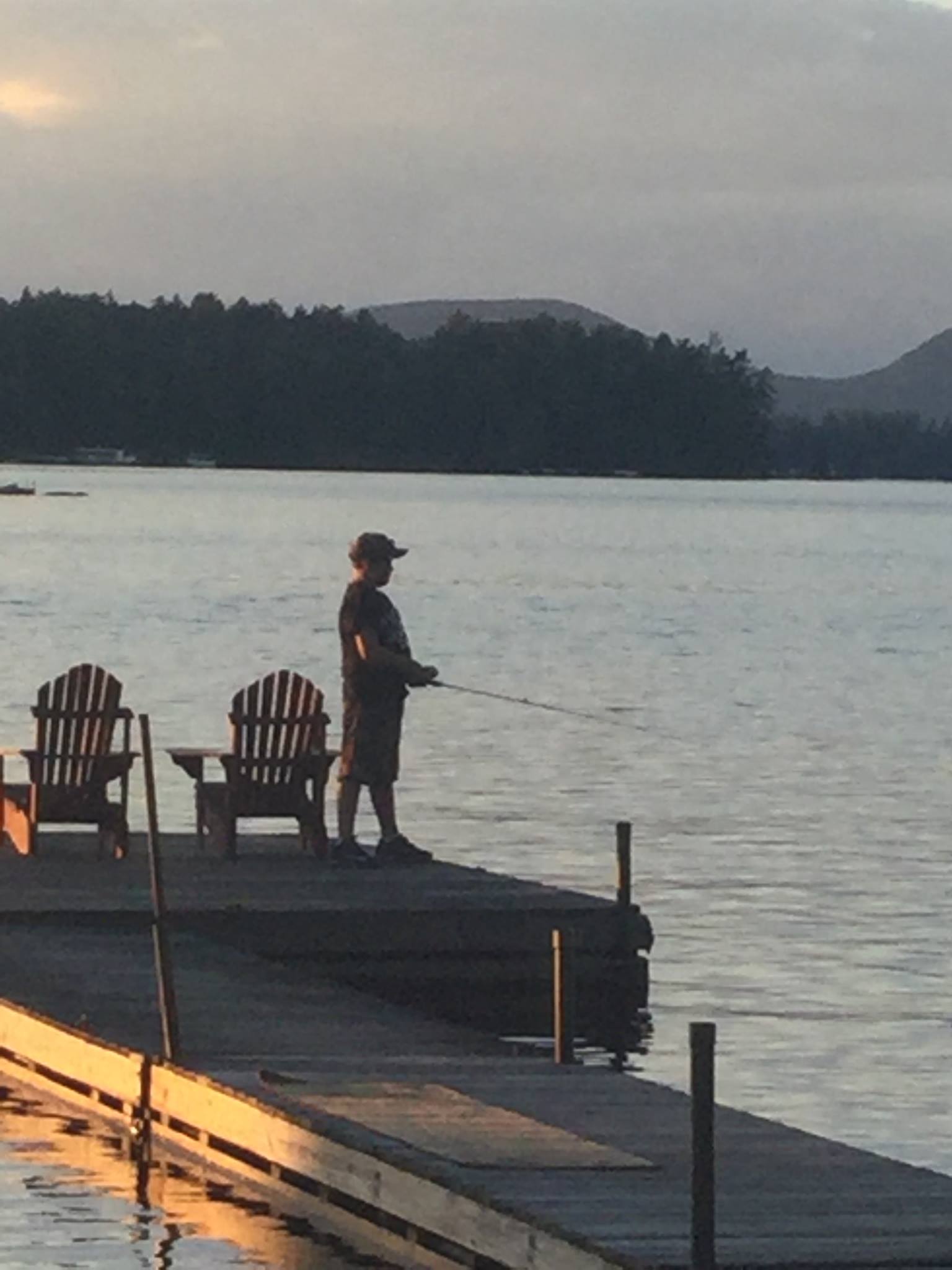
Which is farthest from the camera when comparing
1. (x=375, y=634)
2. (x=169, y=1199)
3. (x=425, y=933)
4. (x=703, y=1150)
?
(x=375, y=634)

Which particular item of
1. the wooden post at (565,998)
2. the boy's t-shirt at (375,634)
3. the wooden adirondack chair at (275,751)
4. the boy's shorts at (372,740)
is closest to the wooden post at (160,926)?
the wooden post at (565,998)

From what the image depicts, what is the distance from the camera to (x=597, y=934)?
1752cm

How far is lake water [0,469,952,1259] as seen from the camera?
1891 centimetres

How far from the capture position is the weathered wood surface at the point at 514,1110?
1036 centimetres

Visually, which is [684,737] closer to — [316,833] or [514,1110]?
[316,833]

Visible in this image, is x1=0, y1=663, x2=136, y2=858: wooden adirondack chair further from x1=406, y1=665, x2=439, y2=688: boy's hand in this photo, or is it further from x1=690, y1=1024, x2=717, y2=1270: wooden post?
x1=690, y1=1024, x2=717, y2=1270: wooden post

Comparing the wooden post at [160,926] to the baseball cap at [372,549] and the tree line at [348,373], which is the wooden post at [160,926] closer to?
the baseball cap at [372,549]

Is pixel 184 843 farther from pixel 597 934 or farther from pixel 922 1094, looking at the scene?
pixel 922 1094

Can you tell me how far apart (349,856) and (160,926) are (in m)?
5.89

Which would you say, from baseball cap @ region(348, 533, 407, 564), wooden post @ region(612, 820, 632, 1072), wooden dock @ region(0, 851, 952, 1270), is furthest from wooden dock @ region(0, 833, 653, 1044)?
baseball cap @ region(348, 533, 407, 564)

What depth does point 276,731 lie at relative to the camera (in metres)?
18.9

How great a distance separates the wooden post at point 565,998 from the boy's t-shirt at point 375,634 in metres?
3.82

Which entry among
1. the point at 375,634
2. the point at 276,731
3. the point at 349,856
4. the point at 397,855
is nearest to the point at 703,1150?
the point at 375,634

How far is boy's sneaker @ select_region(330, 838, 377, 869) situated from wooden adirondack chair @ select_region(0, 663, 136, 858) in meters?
1.17
